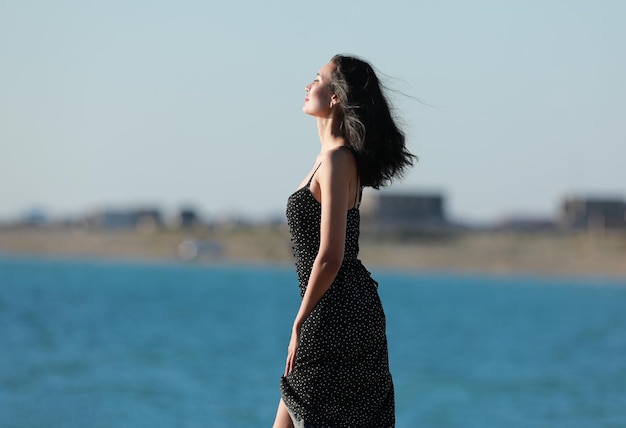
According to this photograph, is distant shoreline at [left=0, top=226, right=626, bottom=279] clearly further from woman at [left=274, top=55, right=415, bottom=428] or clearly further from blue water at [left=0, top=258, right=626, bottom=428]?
woman at [left=274, top=55, right=415, bottom=428]

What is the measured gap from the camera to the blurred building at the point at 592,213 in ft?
312

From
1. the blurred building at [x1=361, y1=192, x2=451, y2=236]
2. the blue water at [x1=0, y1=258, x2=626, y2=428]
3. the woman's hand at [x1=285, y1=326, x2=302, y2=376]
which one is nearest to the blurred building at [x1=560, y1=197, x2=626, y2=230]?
the blurred building at [x1=361, y1=192, x2=451, y2=236]

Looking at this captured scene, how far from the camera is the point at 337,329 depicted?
411cm

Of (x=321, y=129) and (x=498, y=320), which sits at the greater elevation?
(x=321, y=129)

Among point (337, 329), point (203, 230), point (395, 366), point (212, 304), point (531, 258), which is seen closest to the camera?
point (337, 329)

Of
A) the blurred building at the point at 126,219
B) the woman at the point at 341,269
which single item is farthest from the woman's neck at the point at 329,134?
the blurred building at the point at 126,219

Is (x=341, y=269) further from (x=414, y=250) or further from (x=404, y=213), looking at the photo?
(x=404, y=213)

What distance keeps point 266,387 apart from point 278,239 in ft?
232

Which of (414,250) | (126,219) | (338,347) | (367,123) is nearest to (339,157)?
(367,123)

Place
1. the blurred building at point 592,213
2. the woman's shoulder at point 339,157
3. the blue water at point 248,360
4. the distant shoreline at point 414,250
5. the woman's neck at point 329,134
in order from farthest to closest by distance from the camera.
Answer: the blurred building at point 592,213
the distant shoreline at point 414,250
the blue water at point 248,360
the woman's neck at point 329,134
the woman's shoulder at point 339,157

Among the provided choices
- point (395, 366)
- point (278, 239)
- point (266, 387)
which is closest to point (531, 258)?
point (278, 239)

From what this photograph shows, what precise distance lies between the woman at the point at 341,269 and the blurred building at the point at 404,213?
84.9 meters

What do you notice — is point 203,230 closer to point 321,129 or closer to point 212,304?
point 212,304

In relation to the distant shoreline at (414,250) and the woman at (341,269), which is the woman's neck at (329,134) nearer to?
the woman at (341,269)
